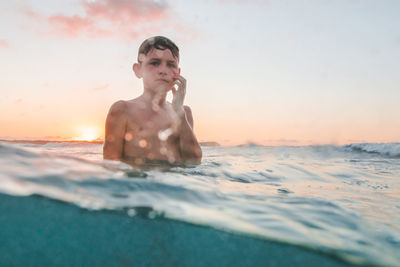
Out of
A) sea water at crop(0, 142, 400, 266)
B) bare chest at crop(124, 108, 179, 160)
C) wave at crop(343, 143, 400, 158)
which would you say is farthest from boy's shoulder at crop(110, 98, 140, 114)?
wave at crop(343, 143, 400, 158)

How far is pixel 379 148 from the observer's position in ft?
50.6

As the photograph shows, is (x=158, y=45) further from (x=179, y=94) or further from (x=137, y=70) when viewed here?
(x=179, y=94)

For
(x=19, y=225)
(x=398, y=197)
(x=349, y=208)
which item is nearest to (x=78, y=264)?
(x=19, y=225)

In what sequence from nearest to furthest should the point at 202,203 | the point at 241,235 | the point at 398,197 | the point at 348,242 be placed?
the point at 348,242
the point at 241,235
the point at 202,203
the point at 398,197

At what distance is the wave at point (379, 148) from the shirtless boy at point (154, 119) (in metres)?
11.8

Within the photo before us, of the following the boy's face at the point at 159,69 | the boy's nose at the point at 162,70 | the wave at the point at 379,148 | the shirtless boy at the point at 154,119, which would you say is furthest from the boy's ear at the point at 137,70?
the wave at the point at 379,148

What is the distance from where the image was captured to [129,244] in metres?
2.63

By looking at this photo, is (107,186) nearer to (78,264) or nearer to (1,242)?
(78,264)

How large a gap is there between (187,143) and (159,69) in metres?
1.29

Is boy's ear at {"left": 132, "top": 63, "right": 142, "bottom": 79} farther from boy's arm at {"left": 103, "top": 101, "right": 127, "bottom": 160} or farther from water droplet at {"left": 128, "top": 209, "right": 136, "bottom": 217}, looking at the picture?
water droplet at {"left": 128, "top": 209, "right": 136, "bottom": 217}

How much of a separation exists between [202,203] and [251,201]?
550mm

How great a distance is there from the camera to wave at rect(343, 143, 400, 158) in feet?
44.5

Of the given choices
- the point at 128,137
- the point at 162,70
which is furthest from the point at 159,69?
the point at 128,137

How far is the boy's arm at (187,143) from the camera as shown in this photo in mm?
4812
